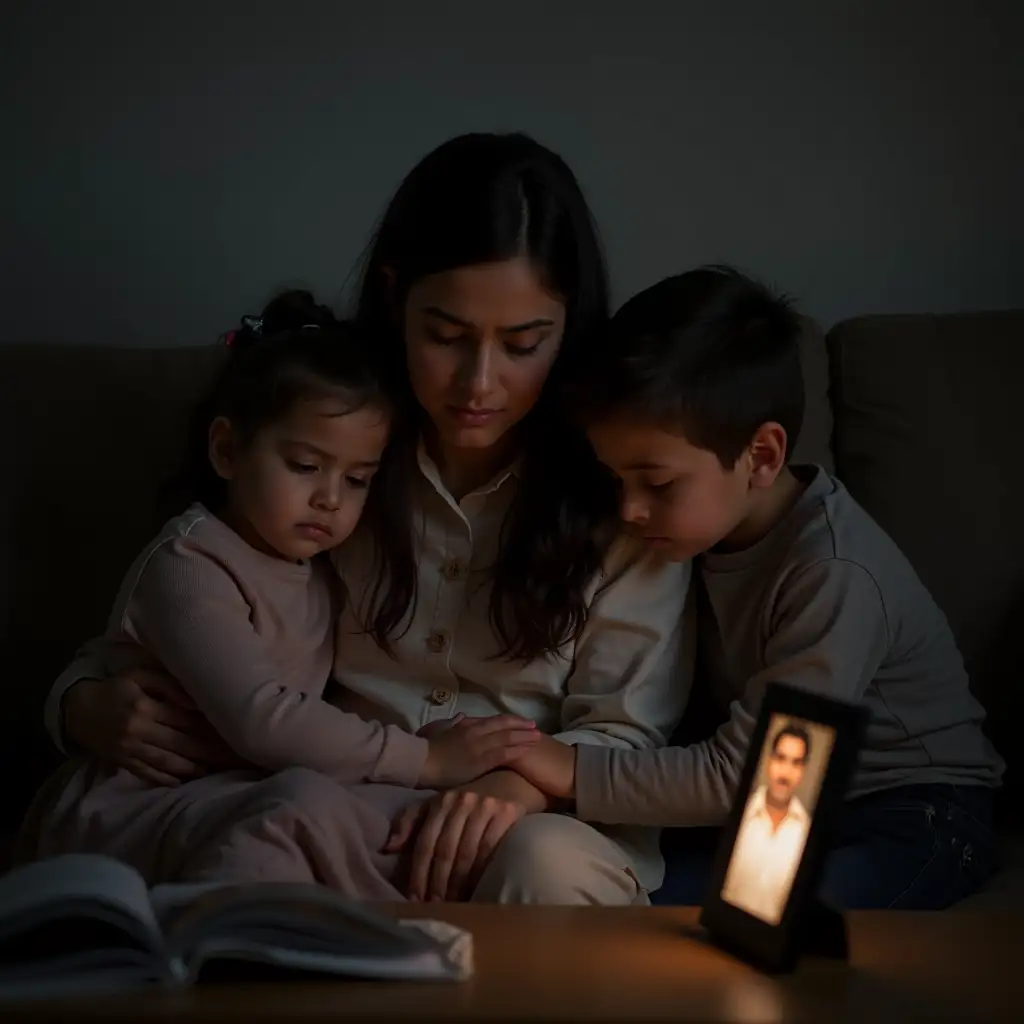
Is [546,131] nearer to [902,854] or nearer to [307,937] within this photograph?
[902,854]

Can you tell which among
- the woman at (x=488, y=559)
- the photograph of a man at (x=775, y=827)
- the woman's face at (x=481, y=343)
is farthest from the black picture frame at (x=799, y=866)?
the woman's face at (x=481, y=343)

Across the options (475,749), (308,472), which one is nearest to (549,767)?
(475,749)

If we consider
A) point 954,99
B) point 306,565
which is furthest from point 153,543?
point 954,99

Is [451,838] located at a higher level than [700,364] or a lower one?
lower

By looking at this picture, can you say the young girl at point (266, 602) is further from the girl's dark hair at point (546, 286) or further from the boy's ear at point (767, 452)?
the boy's ear at point (767, 452)

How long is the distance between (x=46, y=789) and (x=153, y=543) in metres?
0.30

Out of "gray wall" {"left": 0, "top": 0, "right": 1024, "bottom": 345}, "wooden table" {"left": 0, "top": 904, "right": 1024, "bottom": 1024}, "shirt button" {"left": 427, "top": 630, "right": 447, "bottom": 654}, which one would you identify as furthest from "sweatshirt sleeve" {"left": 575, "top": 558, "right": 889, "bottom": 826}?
"gray wall" {"left": 0, "top": 0, "right": 1024, "bottom": 345}

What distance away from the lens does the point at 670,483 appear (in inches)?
56.2

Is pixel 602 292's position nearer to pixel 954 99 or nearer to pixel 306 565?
pixel 306 565

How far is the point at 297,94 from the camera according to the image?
205 centimetres

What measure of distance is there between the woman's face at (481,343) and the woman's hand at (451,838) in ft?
1.29

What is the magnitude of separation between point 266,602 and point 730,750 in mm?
530

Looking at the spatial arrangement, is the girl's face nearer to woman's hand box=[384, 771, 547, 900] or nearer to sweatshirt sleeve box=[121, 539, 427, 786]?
sweatshirt sleeve box=[121, 539, 427, 786]

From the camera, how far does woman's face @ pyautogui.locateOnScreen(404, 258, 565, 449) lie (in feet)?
4.69
